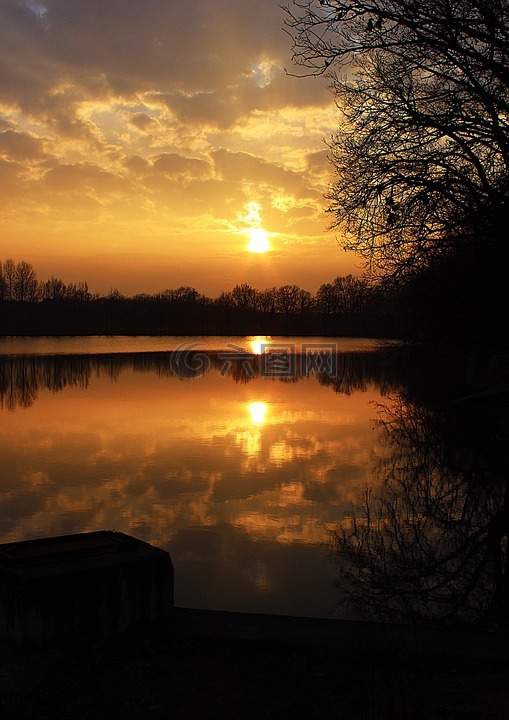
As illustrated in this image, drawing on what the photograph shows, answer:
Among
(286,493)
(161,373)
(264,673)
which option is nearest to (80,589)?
(264,673)

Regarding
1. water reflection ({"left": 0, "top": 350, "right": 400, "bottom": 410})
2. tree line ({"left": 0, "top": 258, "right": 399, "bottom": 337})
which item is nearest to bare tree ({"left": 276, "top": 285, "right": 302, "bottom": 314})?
tree line ({"left": 0, "top": 258, "right": 399, "bottom": 337})

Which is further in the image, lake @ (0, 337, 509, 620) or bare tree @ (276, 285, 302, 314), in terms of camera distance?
bare tree @ (276, 285, 302, 314)

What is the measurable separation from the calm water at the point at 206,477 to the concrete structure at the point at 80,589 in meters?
1.35

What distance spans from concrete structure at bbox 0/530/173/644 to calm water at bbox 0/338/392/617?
4.44 feet

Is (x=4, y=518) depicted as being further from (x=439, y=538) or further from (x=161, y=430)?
(x=161, y=430)

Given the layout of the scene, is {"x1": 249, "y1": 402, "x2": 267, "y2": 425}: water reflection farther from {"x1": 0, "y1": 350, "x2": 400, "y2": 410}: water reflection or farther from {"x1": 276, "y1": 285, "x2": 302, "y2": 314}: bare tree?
{"x1": 276, "y1": 285, "x2": 302, "y2": 314}: bare tree

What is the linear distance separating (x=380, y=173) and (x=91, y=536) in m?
8.68

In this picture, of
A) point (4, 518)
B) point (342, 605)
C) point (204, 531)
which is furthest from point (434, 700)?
point (4, 518)

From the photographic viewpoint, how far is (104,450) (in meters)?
14.4

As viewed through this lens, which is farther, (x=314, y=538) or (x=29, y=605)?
(x=314, y=538)

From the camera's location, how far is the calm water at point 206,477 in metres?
7.34

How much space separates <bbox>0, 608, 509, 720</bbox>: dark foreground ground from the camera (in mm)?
4102

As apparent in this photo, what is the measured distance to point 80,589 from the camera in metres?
4.96

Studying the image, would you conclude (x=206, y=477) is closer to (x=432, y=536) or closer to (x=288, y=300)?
(x=432, y=536)
